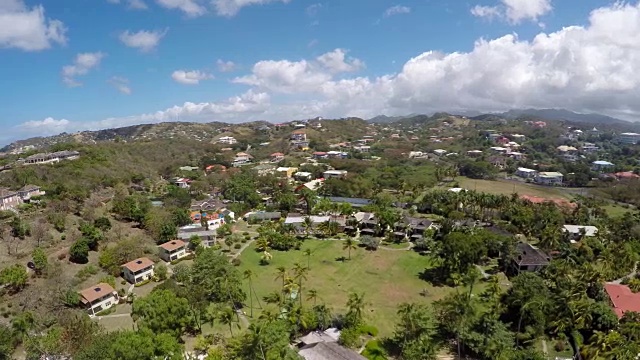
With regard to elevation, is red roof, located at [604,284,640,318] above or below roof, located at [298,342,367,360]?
below

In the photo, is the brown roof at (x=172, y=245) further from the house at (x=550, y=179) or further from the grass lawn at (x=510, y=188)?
the house at (x=550, y=179)

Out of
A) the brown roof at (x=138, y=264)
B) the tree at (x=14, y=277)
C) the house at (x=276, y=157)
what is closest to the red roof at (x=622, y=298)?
the brown roof at (x=138, y=264)

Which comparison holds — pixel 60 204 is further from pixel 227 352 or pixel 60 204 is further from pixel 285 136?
pixel 285 136

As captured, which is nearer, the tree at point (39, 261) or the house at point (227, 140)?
the tree at point (39, 261)

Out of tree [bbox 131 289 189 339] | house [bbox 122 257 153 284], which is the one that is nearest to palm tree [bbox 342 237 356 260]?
tree [bbox 131 289 189 339]

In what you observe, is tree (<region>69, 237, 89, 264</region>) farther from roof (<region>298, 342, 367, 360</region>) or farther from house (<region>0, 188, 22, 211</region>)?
roof (<region>298, 342, 367, 360</region>)

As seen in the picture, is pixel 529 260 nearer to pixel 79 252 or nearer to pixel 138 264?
pixel 138 264

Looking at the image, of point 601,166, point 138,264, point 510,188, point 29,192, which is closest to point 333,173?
point 510,188
